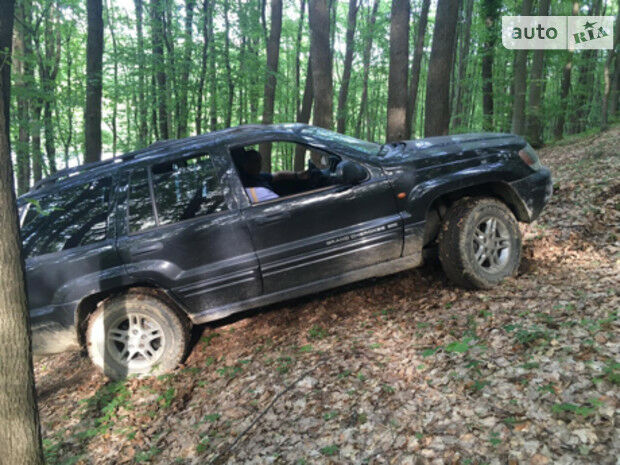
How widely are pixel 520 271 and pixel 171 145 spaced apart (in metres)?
4.10

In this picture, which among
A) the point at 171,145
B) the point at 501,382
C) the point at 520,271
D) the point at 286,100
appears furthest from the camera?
the point at 286,100

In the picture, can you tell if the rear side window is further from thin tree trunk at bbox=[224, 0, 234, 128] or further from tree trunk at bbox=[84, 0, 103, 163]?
thin tree trunk at bbox=[224, 0, 234, 128]

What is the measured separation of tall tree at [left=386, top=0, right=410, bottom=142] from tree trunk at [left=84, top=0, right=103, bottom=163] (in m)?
6.22

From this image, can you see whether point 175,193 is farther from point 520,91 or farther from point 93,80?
point 520,91

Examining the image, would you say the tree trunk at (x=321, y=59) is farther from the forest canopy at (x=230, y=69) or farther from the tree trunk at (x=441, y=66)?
the tree trunk at (x=441, y=66)

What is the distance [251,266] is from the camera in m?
4.00

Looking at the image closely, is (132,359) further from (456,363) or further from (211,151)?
(456,363)

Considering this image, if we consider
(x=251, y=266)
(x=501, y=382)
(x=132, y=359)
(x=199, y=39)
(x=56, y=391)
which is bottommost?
(x=56, y=391)

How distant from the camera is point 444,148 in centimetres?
429

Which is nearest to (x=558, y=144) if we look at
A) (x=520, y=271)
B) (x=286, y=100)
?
(x=520, y=271)

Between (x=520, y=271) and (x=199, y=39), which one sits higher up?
(x=199, y=39)

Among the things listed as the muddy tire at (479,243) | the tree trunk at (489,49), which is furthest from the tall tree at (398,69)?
the tree trunk at (489,49)

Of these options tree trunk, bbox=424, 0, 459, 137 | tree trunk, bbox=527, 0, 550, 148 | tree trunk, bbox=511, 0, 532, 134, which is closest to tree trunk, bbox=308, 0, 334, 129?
tree trunk, bbox=424, 0, 459, 137

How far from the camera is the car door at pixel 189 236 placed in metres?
3.90
